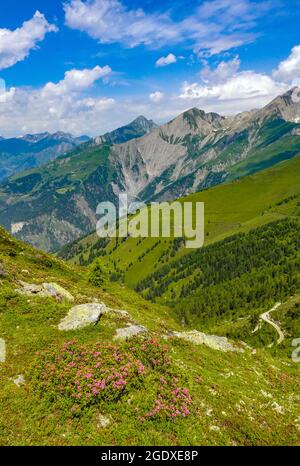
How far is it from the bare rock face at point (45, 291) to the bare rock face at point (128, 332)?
11008 millimetres

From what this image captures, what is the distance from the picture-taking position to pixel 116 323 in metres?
33.9

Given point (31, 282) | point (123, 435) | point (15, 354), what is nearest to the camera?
point (123, 435)

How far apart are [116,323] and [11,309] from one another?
10.8m

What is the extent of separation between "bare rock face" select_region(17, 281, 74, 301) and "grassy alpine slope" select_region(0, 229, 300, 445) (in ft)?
17.2

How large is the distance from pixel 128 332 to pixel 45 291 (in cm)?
1397

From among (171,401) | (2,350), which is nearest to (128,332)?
(171,401)

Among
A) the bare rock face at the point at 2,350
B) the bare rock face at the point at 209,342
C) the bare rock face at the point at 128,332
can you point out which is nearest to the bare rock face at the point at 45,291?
the bare rock face at the point at 2,350

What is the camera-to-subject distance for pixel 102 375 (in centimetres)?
2381

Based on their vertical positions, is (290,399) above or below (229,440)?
below

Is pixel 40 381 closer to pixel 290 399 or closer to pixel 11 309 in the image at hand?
pixel 11 309

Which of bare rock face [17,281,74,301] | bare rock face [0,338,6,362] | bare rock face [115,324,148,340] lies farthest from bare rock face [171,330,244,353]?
bare rock face [0,338,6,362]

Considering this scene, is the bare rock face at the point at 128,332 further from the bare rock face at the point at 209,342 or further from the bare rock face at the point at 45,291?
the bare rock face at the point at 45,291

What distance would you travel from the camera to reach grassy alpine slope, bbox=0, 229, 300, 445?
21.2 metres

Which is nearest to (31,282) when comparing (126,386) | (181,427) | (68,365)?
(68,365)
